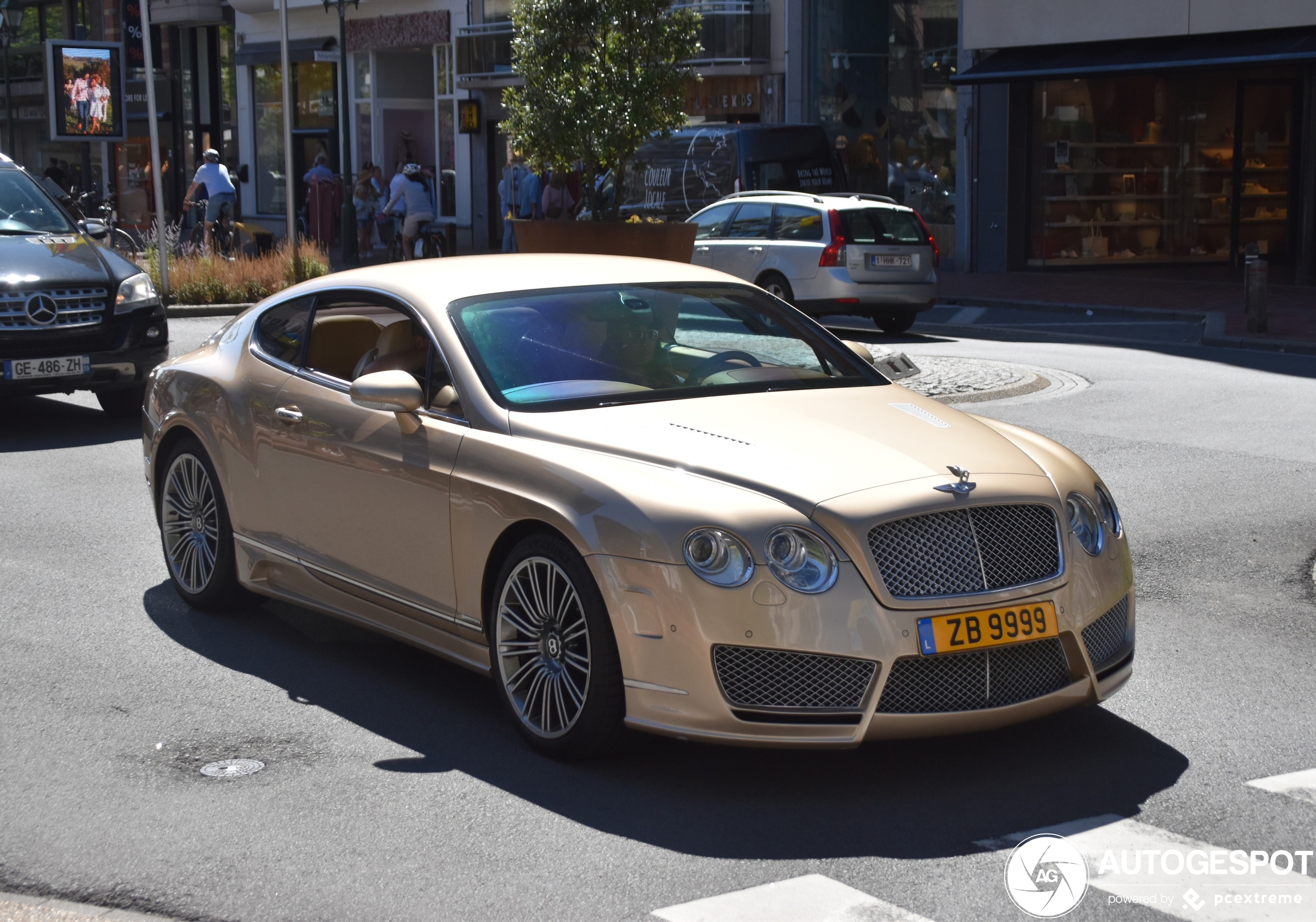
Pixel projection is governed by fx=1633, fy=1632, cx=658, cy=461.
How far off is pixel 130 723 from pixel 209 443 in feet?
5.13

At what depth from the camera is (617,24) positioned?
15414 mm

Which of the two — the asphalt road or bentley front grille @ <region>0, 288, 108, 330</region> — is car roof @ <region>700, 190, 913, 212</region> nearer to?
bentley front grille @ <region>0, 288, 108, 330</region>

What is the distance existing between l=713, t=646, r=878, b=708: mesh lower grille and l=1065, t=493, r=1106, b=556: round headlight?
89cm

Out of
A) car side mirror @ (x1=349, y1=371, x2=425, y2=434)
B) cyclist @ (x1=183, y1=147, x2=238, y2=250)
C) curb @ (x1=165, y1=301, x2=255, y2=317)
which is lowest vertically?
curb @ (x1=165, y1=301, x2=255, y2=317)

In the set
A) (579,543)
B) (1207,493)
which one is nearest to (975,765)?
(579,543)

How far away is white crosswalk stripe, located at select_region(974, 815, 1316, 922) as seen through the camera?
12.7 feet

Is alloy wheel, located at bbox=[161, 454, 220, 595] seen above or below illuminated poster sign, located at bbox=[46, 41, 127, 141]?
below

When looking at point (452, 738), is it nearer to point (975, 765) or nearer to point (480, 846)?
Answer: point (480, 846)

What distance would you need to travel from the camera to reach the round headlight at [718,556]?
448 centimetres

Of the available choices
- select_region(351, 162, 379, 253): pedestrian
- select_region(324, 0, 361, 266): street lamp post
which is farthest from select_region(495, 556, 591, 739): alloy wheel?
select_region(351, 162, 379, 253): pedestrian

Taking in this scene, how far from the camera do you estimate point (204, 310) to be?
20.1m

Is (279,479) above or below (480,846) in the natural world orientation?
above

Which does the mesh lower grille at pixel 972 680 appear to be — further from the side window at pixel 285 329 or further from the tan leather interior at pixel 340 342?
the side window at pixel 285 329

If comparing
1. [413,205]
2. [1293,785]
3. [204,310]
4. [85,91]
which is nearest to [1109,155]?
[413,205]
